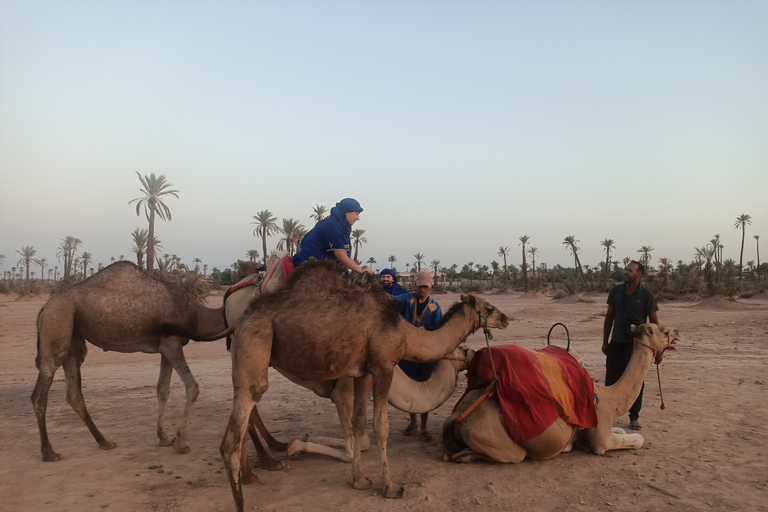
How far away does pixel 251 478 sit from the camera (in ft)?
16.5

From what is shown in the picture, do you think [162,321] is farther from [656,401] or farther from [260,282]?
[656,401]

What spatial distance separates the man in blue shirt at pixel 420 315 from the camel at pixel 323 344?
5.20 feet

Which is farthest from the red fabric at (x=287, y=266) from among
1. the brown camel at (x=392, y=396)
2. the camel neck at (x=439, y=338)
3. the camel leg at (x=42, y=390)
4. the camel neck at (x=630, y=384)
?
the camel neck at (x=630, y=384)

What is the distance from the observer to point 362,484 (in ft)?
16.0

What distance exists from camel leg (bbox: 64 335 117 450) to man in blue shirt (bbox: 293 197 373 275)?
10.6ft

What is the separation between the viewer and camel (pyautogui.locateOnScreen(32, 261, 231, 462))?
6.08m

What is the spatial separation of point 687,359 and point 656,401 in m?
4.64

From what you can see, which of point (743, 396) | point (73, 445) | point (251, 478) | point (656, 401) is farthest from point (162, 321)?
point (743, 396)

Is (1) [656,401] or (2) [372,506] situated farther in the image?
(1) [656,401]

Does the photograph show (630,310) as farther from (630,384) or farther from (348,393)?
(348,393)

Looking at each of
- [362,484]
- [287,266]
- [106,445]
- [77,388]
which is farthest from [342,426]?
[77,388]

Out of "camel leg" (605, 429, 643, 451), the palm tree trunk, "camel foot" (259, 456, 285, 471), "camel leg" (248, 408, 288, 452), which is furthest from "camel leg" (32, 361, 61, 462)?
the palm tree trunk

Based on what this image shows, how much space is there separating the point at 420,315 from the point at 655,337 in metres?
2.84

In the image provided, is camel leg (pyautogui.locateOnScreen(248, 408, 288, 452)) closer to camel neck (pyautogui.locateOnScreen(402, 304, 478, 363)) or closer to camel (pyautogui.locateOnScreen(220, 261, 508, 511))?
camel (pyautogui.locateOnScreen(220, 261, 508, 511))
